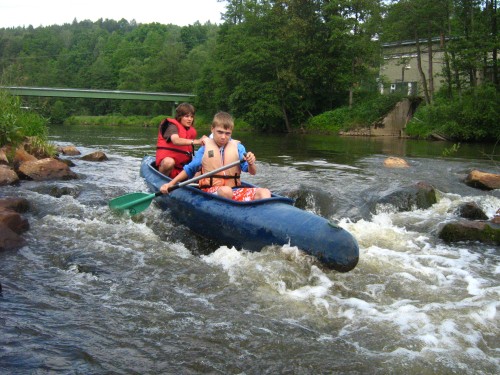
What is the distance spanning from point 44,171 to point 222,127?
15.9ft

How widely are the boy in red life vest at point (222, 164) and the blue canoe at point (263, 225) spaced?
0.66 feet

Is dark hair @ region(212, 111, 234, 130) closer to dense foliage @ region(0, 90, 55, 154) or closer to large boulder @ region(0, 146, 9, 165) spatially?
large boulder @ region(0, 146, 9, 165)

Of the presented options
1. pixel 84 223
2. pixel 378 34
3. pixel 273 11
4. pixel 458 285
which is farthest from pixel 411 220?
pixel 273 11

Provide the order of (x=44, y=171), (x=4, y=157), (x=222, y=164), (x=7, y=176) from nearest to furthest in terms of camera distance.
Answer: (x=222, y=164) → (x=7, y=176) → (x=44, y=171) → (x=4, y=157)

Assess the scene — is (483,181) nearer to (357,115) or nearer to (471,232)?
(471,232)

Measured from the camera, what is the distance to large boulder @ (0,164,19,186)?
309 inches

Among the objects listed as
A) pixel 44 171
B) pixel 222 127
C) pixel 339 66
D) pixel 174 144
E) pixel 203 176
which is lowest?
pixel 44 171

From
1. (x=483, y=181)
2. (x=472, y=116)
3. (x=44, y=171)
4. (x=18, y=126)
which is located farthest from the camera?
(x=472, y=116)

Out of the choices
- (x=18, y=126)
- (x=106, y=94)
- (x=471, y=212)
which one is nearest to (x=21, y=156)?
(x=18, y=126)

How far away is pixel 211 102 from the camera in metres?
39.8

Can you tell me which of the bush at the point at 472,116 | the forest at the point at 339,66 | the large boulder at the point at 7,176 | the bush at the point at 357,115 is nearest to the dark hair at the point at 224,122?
the large boulder at the point at 7,176

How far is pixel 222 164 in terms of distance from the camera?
207 inches

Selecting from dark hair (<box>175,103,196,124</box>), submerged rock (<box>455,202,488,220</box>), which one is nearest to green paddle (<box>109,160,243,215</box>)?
dark hair (<box>175,103,196,124</box>)

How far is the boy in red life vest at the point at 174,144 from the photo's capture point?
6810 mm
